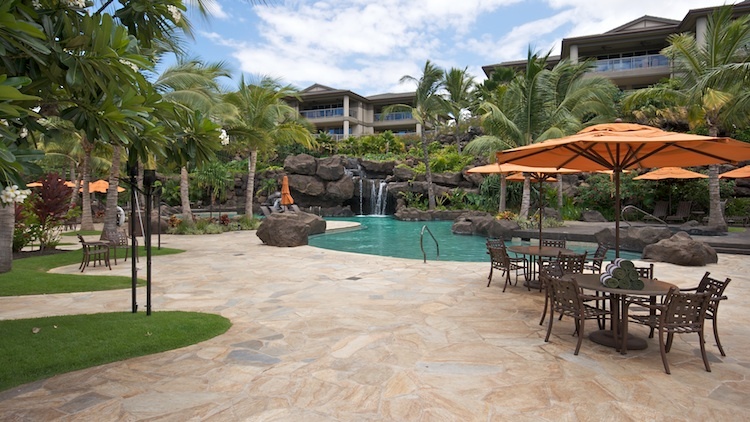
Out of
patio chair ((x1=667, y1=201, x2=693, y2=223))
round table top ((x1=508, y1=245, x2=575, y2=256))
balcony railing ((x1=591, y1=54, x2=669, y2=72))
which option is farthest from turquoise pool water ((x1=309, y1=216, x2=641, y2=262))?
balcony railing ((x1=591, y1=54, x2=669, y2=72))

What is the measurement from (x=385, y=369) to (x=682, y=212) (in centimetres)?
2084

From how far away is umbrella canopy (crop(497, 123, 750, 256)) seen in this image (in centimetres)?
435

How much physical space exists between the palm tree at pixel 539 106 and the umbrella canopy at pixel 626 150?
38.7 ft

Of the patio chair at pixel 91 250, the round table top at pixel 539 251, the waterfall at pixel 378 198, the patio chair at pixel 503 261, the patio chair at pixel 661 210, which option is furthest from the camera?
the waterfall at pixel 378 198

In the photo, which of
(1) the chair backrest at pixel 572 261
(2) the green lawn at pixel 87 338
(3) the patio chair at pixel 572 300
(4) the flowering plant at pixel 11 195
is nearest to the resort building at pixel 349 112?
(1) the chair backrest at pixel 572 261

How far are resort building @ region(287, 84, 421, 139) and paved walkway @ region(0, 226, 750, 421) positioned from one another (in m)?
40.6

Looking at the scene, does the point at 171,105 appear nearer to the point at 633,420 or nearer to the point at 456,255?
the point at 633,420

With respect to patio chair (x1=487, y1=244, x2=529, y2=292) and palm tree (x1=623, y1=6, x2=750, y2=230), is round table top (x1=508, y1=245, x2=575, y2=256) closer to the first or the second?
patio chair (x1=487, y1=244, x2=529, y2=292)

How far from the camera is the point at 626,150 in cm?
554

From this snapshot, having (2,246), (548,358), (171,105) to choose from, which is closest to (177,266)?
(2,246)

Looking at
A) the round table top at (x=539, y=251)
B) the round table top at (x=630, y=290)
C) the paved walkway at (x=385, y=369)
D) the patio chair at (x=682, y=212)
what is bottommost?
the paved walkway at (x=385, y=369)

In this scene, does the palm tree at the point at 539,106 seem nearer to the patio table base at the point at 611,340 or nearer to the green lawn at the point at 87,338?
the patio table base at the point at 611,340

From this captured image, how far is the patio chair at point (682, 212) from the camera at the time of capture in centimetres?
1941

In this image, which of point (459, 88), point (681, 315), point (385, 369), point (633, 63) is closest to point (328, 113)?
point (459, 88)
